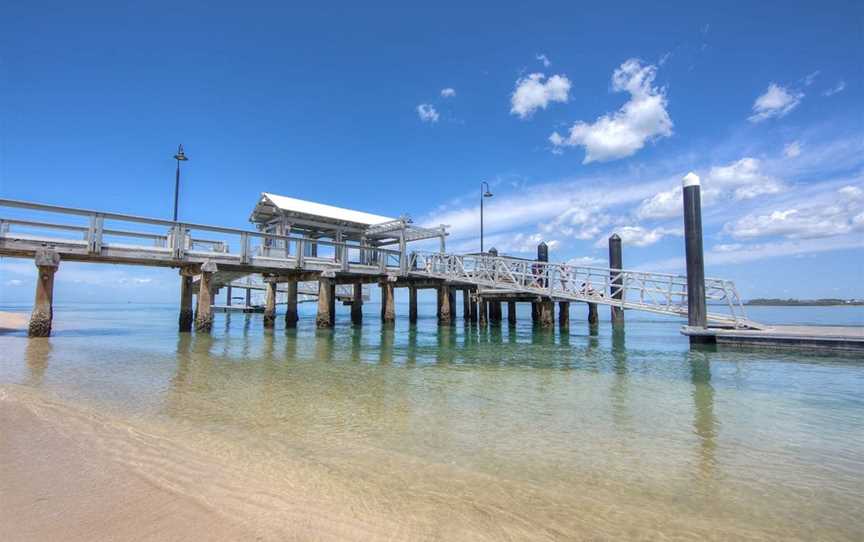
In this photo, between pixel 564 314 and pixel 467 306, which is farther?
pixel 467 306

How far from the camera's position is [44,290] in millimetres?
14203

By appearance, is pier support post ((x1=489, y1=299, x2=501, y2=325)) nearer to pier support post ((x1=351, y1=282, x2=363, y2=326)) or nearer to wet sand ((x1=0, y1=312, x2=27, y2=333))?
pier support post ((x1=351, y1=282, x2=363, y2=326))

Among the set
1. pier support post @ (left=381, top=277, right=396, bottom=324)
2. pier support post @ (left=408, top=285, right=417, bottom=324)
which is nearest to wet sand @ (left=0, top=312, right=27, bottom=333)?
pier support post @ (left=381, top=277, right=396, bottom=324)

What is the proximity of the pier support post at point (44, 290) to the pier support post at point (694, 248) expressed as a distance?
73.4 ft

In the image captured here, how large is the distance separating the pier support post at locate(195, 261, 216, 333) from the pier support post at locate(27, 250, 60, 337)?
14.6 feet

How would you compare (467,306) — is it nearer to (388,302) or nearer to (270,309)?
(388,302)

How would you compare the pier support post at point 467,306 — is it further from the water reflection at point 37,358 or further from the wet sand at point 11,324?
the wet sand at point 11,324

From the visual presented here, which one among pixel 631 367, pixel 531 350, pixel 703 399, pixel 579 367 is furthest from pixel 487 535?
pixel 531 350

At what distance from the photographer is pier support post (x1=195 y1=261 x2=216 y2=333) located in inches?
672

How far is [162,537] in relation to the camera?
2.48 m

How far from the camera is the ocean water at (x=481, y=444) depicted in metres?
3.05

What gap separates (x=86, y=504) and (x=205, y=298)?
53.0 feet

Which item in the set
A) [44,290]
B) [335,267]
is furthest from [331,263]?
[44,290]

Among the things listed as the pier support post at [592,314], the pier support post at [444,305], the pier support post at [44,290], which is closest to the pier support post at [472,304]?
the pier support post at [444,305]
